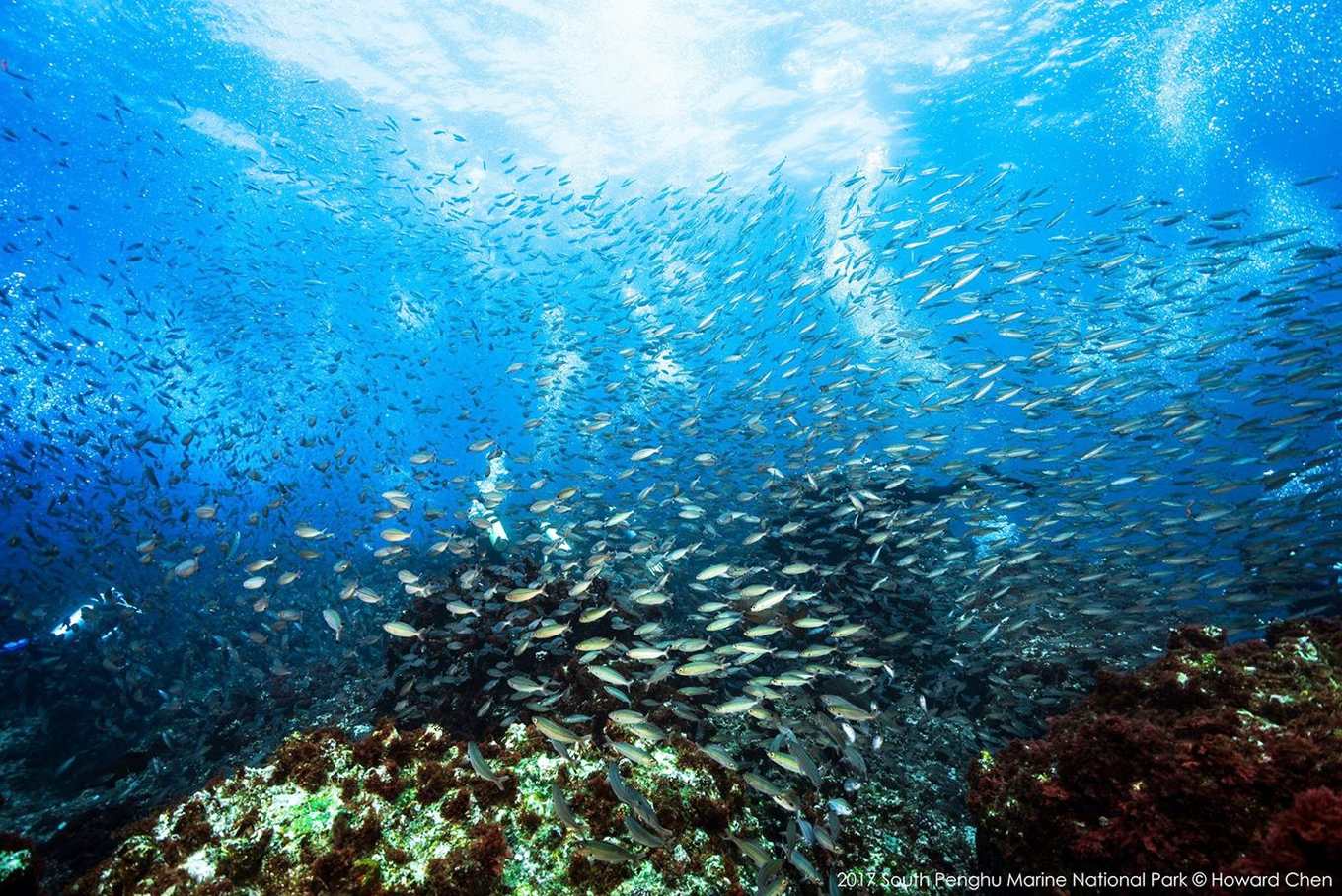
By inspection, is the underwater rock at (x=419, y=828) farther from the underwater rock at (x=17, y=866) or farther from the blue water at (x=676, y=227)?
the blue water at (x=676, y=227)

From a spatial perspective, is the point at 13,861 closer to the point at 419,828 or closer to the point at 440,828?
the point at 419,828

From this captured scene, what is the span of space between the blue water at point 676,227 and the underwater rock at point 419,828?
799 centimetres

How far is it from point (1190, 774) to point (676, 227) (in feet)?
87.3

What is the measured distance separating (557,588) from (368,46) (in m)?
25.8

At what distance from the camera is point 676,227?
26.4 meters

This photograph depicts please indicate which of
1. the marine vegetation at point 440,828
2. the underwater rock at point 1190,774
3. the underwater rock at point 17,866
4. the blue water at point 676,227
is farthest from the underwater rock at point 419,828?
the blue water at point 676,227

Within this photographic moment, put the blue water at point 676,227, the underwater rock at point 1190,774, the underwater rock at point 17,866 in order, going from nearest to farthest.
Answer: the underwater rock at point 1190,774, the underwater rock at point 17,866, the blue water at point 676,227

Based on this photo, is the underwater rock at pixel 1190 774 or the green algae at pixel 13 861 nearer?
the underwater rock at pixel 1190 774

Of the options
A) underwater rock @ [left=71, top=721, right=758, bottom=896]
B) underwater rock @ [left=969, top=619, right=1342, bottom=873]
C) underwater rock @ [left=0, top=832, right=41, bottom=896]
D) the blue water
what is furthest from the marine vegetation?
the blue water

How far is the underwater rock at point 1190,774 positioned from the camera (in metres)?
2.99

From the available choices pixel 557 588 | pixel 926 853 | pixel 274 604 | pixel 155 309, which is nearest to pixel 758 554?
pixel 557 588

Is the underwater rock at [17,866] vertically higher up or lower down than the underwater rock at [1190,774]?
lower down

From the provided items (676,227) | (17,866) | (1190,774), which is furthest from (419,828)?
(676,227)

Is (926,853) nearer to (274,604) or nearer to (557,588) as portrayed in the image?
(557,588)
